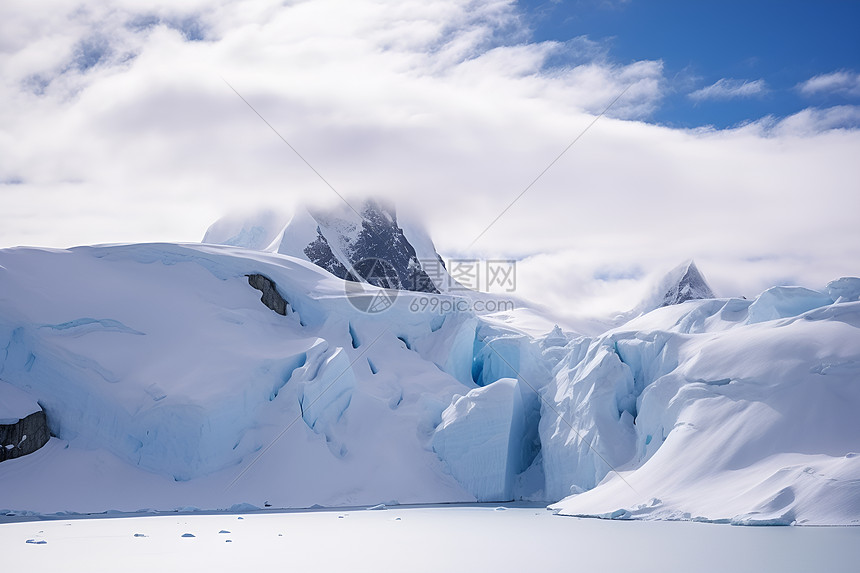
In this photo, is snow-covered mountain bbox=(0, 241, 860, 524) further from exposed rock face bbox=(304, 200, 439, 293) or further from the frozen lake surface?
exposed rock face bbox=(304, 200, 439, 293)

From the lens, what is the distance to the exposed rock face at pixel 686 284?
82.4 meters

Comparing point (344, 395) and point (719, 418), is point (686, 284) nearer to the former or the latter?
point (344, 395)

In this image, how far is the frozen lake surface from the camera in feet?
24.5

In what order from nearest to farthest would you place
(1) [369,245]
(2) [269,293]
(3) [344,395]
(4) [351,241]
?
(3) [344,395]
(2) [269,293]
(4) [351,241]
(1) [369,245]

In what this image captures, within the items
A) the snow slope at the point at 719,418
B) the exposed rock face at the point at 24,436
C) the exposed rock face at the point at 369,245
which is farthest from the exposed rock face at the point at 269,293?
the exposed rock face at the point at 369,245

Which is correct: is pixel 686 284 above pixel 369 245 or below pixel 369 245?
below

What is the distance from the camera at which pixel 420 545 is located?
921cm

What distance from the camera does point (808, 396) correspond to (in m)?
12.2

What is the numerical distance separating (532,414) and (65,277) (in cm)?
1075

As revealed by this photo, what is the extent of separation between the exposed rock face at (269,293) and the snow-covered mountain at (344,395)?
1.4 inches

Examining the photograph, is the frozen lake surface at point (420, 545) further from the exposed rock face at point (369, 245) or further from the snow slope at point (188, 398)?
the exposed rock face at point (369, 245)

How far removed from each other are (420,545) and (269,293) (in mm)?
12233

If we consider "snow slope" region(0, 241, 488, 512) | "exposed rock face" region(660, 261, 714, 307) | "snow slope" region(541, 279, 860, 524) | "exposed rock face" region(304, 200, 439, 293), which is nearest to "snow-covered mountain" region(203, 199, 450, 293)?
"exposed rock face" region(304, 200, 439, 293)

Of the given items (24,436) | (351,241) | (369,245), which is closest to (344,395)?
(24,436)
